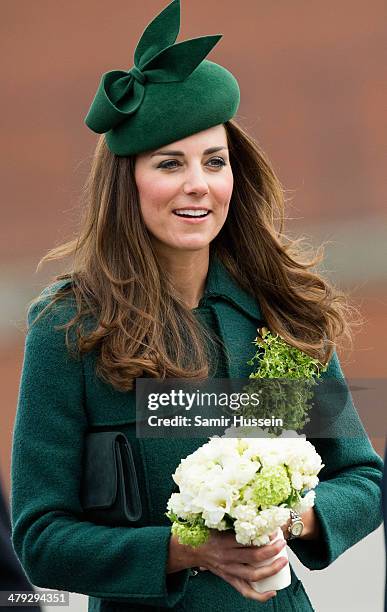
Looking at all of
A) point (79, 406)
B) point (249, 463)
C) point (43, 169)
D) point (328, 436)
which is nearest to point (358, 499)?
point (328, 436)

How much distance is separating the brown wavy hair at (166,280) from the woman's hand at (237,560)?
16.9 inches

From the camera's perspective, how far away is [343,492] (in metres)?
2.92

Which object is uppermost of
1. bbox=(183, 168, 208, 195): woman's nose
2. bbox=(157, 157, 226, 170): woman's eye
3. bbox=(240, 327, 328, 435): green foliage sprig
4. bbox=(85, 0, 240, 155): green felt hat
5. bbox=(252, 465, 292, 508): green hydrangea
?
bbox=(85, 0, 240, 155): green felt hat

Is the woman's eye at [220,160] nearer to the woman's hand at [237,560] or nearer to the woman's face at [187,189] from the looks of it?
the woman's face at [187,189]

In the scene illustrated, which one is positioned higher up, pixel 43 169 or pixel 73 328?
pixel 43 169

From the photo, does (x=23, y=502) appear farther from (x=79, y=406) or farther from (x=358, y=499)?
(x=358, y=499)

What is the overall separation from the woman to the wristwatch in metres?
0.06

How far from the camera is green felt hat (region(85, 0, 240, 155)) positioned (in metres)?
2.86

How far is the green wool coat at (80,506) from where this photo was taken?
8.76 ft

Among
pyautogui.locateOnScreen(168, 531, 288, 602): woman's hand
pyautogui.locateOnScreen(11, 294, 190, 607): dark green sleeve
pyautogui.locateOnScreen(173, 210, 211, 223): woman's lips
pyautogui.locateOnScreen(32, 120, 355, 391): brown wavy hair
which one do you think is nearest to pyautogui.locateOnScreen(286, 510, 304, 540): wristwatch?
pyautogui.locateOnScreen(168, 531, 288, 602): woman's hand

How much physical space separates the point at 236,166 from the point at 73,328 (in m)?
0.63

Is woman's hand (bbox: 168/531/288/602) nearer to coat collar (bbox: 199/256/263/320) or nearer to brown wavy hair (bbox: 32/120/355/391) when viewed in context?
brown wavy hair (bbox: 32/120/355/391)

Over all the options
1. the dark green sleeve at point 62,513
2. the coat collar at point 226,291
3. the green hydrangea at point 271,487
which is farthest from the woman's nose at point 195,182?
the green hydrangea at point 271,487

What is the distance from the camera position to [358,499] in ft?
9.62
